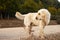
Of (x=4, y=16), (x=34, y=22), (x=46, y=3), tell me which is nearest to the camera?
(x=34, y=22)

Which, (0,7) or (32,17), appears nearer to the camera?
(32,17)

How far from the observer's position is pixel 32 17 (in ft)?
28.2

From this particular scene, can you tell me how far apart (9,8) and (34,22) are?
27.9 meters

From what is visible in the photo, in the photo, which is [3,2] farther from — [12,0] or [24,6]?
[24,6]

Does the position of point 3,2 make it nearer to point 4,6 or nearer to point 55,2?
point 4,6

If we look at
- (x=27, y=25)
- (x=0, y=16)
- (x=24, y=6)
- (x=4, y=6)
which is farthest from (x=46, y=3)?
(x=27, y=25)

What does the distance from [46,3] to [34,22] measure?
43.7m

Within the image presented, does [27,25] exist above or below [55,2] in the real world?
below

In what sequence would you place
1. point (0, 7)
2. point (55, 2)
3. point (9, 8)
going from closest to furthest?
1. point (0, 7)
2. point (9, 8)
3. point (55, 2)

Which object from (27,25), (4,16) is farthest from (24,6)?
(27,25)

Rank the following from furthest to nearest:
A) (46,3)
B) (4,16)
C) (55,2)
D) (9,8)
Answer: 1. (55,2)
2. (46,3)
3. (4,16)
4. (9,8)

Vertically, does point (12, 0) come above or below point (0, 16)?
above

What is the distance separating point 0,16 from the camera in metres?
38.4

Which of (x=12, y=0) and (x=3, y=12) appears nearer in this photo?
(x=12, y=0)
